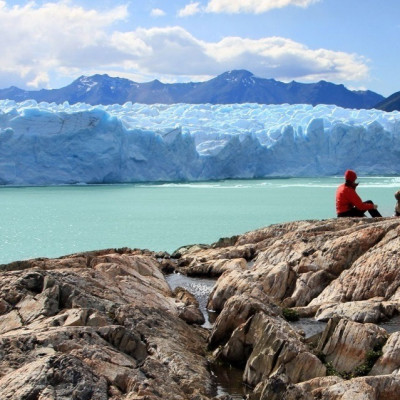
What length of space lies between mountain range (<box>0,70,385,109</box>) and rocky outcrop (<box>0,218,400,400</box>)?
426 feet

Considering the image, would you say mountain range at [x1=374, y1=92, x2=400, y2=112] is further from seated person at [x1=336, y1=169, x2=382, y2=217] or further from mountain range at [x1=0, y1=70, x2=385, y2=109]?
seated person at [x1=336, y1=169, x2=382, y2=217]

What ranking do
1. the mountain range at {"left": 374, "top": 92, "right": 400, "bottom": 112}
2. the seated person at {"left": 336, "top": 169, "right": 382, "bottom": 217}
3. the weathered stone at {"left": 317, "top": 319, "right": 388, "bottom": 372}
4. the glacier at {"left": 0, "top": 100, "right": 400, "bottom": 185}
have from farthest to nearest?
the mountain range at {"left": 374, "top": 92, "right": 400, "bottom": 112}, the glacier at {"left": 0, "top": 100, "right": 400, "bottom": 185}, the seated person at {"left": 336, "top": 169, "right": 382, "bottom": 217}, the weathered stone at {"left": 317, "top": 319, "right": 388, "bottom": 372}

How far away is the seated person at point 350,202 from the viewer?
34.2 ft

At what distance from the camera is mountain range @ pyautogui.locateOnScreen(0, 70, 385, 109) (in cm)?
13988

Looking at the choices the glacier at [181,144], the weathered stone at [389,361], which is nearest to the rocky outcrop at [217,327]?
the weathered stone at [389,361]

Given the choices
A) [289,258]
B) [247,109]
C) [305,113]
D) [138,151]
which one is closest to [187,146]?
[138,151]

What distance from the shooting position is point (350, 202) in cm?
1098

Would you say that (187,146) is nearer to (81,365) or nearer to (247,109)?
(247,109)

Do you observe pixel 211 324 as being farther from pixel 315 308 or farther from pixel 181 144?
pixel 181 144

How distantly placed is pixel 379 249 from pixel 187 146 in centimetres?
3547

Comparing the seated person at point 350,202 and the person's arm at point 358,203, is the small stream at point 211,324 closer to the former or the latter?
the seated person at point 350,202

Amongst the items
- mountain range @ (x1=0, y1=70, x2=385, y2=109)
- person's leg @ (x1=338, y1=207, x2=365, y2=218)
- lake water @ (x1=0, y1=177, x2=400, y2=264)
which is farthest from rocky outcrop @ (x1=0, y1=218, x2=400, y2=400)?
mountain range @ (x1=0, y1=70, x2=385, y2=109)

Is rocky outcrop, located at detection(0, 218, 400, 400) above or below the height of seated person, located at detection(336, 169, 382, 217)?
below

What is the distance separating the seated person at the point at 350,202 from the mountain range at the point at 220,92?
128514mm
